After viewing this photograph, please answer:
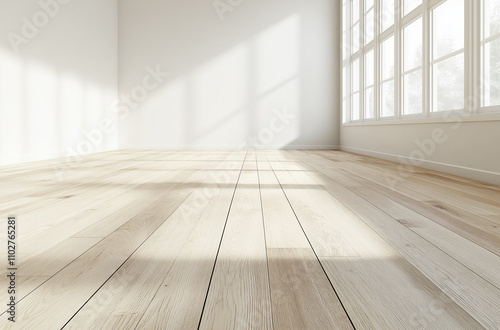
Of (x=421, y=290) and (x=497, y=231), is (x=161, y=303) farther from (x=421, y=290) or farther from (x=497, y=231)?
(x=497, y=231)

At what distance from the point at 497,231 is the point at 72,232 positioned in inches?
50.8

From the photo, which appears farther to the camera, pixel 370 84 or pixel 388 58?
pixel 370 84

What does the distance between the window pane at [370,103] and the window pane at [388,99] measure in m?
0.30

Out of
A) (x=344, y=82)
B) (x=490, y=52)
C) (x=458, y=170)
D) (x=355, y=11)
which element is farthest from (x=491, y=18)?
(x=344, y=82)

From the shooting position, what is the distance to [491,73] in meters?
2.42

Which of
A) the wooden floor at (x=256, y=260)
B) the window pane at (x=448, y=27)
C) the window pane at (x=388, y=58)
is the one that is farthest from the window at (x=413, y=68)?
the wooden floor at (x=256, y=260)

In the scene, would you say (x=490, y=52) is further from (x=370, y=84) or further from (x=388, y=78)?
(x=370, y=84)

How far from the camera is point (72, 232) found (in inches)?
46.9

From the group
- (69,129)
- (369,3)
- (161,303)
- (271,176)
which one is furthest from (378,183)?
(69,129)

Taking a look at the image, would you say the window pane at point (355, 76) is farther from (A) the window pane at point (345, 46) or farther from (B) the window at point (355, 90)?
(A) the window pane at point (345, 46)

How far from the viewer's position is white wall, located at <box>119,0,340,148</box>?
19.7ft

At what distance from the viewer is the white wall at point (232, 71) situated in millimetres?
6016

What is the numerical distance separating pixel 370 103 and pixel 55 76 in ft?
12.1

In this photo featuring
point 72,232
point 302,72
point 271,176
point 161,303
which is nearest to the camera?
point 161,303
